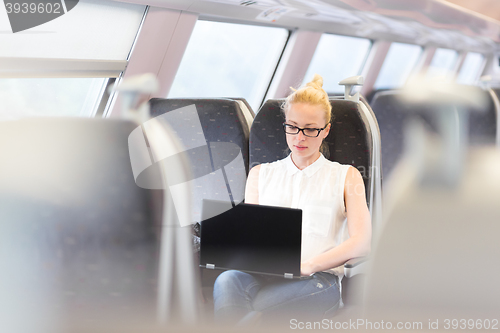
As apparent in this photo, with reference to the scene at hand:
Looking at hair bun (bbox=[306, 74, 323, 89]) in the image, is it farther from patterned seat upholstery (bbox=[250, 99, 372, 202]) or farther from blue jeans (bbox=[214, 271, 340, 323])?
blue jeans (bbox=[214, 271, 340, 323])

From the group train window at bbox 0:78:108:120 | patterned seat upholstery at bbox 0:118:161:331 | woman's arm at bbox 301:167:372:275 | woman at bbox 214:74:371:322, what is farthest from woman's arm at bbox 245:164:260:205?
patterned seat upholstery at bbox 0:118:161:331

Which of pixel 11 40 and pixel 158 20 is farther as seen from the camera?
pixel 158 20

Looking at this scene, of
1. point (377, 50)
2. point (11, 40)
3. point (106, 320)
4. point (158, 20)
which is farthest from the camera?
point (377, 50)

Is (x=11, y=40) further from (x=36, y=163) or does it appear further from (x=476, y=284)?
(x=476, y=284)

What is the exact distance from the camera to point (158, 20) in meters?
0.76

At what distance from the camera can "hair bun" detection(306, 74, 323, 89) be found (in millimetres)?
886

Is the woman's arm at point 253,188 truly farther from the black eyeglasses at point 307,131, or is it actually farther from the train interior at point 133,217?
the train interior at point 133,217

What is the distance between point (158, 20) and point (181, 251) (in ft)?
2.00

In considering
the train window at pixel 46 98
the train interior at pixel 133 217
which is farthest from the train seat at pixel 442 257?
the train window at pixel 46 98

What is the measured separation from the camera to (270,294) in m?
0.55

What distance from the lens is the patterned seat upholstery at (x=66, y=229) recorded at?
25 cm

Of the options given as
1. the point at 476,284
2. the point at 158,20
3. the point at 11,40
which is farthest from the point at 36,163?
the point at 158,20

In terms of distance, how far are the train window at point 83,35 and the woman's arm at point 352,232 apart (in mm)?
456

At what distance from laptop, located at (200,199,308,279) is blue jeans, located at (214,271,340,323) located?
3 cm
